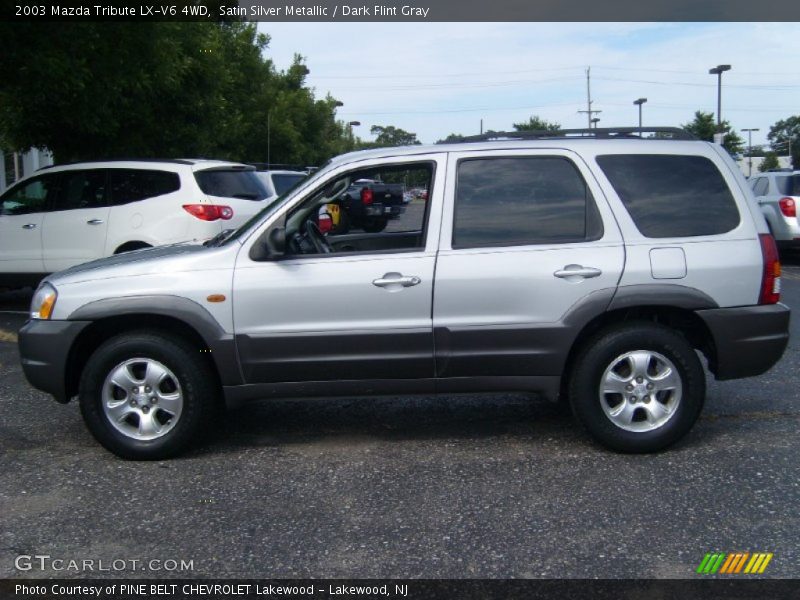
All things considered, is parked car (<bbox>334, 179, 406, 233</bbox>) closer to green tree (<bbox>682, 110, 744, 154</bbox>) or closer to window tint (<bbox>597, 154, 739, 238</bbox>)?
window tint (<bbox>597, 154, 739, 238</bbox>)

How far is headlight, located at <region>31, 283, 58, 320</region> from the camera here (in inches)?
206

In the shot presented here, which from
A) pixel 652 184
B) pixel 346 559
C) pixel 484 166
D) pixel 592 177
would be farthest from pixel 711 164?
pixel 346 559

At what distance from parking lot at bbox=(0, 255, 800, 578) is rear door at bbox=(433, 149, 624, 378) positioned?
65 cm

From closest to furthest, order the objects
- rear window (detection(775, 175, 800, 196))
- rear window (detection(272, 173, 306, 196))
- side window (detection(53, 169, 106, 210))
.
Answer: side window (detection(53, 169, 106, 210)), rear window (detection(272, 173, 306, 196)), rear window (detection(775, 175, 800, 196))

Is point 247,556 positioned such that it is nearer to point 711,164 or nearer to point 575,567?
point 575,567

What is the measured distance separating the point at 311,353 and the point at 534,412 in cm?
191

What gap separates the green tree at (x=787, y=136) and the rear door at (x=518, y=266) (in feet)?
327

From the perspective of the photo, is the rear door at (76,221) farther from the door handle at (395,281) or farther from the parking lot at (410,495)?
the door handle at (395,281)

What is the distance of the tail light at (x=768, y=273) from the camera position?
514cm

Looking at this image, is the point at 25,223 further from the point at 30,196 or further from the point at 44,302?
the point at 44,302

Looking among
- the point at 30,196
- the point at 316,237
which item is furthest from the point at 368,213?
the point at 30,196

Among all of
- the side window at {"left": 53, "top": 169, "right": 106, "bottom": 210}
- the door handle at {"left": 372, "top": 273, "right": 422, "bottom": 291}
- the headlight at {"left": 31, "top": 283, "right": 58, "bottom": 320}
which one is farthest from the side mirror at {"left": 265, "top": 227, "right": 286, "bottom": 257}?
the side window at {"left": 53, "top": 169, "right": 106, "bottom": 210}

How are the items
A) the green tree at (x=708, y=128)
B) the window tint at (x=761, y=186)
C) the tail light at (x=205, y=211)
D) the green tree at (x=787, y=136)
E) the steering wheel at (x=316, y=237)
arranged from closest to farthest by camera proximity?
the steering wheel at (x=316, y=237) < the tail light at (x=205, y=211) < the window tint at (x=761, y=186) < the green tree at (x=708, y=128) < the green tree at (x=787, y=136)

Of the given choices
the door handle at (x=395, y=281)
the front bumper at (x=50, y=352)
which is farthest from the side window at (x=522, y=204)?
the front bumper at (x=50, y=352)
